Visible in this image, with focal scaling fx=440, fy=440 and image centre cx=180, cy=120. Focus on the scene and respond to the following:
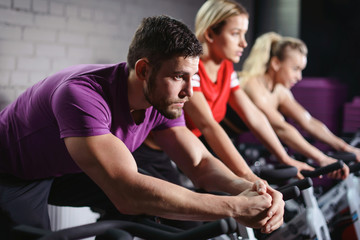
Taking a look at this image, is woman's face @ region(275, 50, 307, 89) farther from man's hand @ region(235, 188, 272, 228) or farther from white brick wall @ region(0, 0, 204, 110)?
man's hand @ region(235, 188, 272, 228)

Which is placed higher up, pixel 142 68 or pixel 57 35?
pixel 142 68

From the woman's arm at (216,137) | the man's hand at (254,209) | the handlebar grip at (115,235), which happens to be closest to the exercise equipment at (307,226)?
the woman's arm at (216,137)

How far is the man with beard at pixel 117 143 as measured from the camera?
44.1 inches

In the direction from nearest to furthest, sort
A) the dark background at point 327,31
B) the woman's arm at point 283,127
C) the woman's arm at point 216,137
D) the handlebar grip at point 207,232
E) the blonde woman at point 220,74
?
the handlebar grip at point 207,232, the woman's arm at point 216,137, the blonde woman at point 220,74, the woman's arm at point 283,127, the dark background at point 327,31

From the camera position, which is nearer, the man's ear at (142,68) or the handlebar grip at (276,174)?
the man's ear at (142,68)

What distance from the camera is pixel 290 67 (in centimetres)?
285

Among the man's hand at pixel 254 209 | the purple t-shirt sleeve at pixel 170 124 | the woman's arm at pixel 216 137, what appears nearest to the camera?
the man's hand at pixel 254 209

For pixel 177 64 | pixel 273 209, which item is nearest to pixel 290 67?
pixel 177 64

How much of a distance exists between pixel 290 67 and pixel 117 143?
6.30ft

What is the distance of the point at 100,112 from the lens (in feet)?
4.12

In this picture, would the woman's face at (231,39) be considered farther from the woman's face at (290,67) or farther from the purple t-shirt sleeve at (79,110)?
the purple t-shirt sleeve at (79,110)

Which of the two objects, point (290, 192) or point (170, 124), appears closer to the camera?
point (290, 192)

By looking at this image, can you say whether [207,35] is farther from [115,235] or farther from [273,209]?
[115,235]

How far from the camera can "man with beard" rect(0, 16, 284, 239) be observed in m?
1.12
